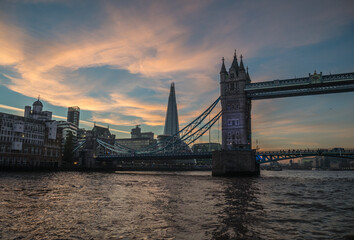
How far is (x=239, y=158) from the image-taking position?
67250mm

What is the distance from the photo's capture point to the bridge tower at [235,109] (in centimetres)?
7838

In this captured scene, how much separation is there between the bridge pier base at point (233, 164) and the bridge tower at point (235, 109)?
902 cm

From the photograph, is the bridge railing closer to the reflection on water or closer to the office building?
the reflection on water

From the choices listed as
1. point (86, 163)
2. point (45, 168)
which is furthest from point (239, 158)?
point (86, 163)

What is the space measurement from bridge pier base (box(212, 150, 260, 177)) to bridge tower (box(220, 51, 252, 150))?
9022mm

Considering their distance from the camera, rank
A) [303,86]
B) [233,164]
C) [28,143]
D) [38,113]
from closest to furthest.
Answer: [233,164]
[303,86]
[28,143]
[38,113]

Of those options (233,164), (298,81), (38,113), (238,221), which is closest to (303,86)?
(298,81)

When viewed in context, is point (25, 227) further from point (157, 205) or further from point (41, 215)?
point (157, 205)

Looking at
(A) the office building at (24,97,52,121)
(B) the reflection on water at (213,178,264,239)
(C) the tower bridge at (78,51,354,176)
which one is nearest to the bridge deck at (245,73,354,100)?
(C) the tower bridge at (78,51,354,176)

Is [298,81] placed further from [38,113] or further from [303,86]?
[38,113]

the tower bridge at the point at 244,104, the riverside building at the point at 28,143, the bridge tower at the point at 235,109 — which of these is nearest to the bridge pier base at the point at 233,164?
the tower bridge at the point at 244,104

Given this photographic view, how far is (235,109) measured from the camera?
262 ft

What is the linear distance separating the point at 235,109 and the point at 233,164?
19.7 metres

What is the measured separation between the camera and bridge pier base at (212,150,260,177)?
66.6 meters
